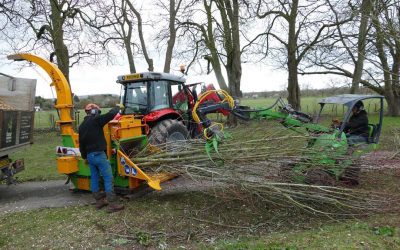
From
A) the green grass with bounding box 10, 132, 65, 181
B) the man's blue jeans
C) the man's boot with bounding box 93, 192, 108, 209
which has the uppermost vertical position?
the man's blue jeans

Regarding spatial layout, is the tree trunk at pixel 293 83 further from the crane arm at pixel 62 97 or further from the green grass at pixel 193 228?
the crane arm at pixel 62 97

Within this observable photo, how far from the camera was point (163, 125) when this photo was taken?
6.87m

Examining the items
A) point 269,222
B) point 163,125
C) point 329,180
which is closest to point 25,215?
point 163,125

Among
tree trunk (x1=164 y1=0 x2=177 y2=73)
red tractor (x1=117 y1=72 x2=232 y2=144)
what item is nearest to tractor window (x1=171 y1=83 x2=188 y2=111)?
red tractor (x1=117 y1=72 x2=232 y2=144)

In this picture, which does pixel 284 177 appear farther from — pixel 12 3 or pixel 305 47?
pixel 305 47

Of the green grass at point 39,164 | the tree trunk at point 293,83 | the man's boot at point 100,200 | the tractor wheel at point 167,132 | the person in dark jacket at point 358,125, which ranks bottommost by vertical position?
the green grass at point 39,164

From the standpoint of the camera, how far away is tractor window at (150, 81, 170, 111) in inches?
287

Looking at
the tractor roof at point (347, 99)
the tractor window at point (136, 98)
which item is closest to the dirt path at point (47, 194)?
the tractor window at point (136, 98)

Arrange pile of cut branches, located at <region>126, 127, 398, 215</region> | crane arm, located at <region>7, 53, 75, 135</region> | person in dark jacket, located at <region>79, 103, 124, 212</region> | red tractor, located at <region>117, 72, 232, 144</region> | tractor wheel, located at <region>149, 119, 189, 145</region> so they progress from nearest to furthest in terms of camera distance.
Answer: pile of cut branches, located at <region>126, 127, 398, 215</region>, person in dark jacket, located at <region>79, 103, 124, 212</region>, crane arm, located at <region>7, 53, 75, 135</region>, tractor wheel, located at <region>149, 119, 189, 145</region>, red tractor, located at <region>117, 72, 232, 144</region>

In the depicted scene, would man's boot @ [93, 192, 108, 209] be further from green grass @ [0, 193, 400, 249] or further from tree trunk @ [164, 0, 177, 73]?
tree trunk @ [164, 0, 177, 73]

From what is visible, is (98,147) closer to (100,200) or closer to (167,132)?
(100,200)

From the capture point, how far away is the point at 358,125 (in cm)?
704

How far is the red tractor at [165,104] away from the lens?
22.9 ft

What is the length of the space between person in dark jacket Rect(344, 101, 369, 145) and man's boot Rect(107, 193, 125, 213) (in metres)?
4.50
